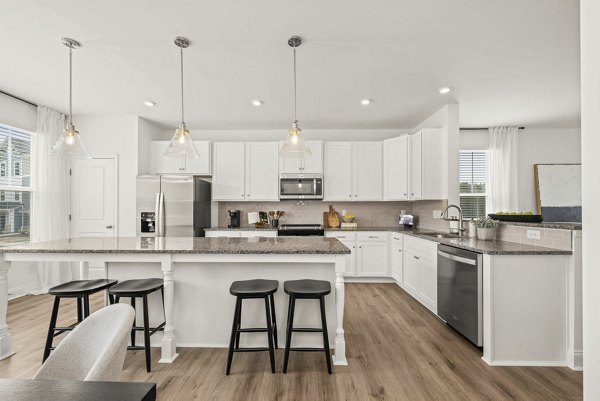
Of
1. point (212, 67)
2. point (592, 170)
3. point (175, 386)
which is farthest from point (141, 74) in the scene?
point (592, 170)

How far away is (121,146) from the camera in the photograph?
4.61m

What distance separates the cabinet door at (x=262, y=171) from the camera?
502cm

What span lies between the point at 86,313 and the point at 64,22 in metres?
2.32

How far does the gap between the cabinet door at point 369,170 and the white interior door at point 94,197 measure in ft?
13.0

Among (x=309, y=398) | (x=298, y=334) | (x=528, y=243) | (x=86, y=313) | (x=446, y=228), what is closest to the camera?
(x=309, y=398)

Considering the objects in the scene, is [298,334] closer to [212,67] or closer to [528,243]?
[528,243]

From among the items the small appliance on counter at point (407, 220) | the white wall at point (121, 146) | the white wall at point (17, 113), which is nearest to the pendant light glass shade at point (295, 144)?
the small appliance on counter at point (407, 220)

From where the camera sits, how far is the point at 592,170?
0.91 m

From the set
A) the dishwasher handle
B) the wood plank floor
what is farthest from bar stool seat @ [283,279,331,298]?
the dishwasher handle

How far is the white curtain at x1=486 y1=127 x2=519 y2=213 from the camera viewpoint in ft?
17.6

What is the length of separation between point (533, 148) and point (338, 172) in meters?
3.77

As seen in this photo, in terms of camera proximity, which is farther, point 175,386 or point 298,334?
point 298,334

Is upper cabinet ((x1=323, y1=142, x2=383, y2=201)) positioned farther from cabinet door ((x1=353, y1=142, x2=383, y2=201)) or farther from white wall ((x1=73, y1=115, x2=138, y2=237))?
white wall ((x1=73, y1=115, x2=138, y2=237))

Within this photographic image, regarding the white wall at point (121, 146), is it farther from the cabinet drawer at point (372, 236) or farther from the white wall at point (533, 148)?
the white wall at point (533, 148)
